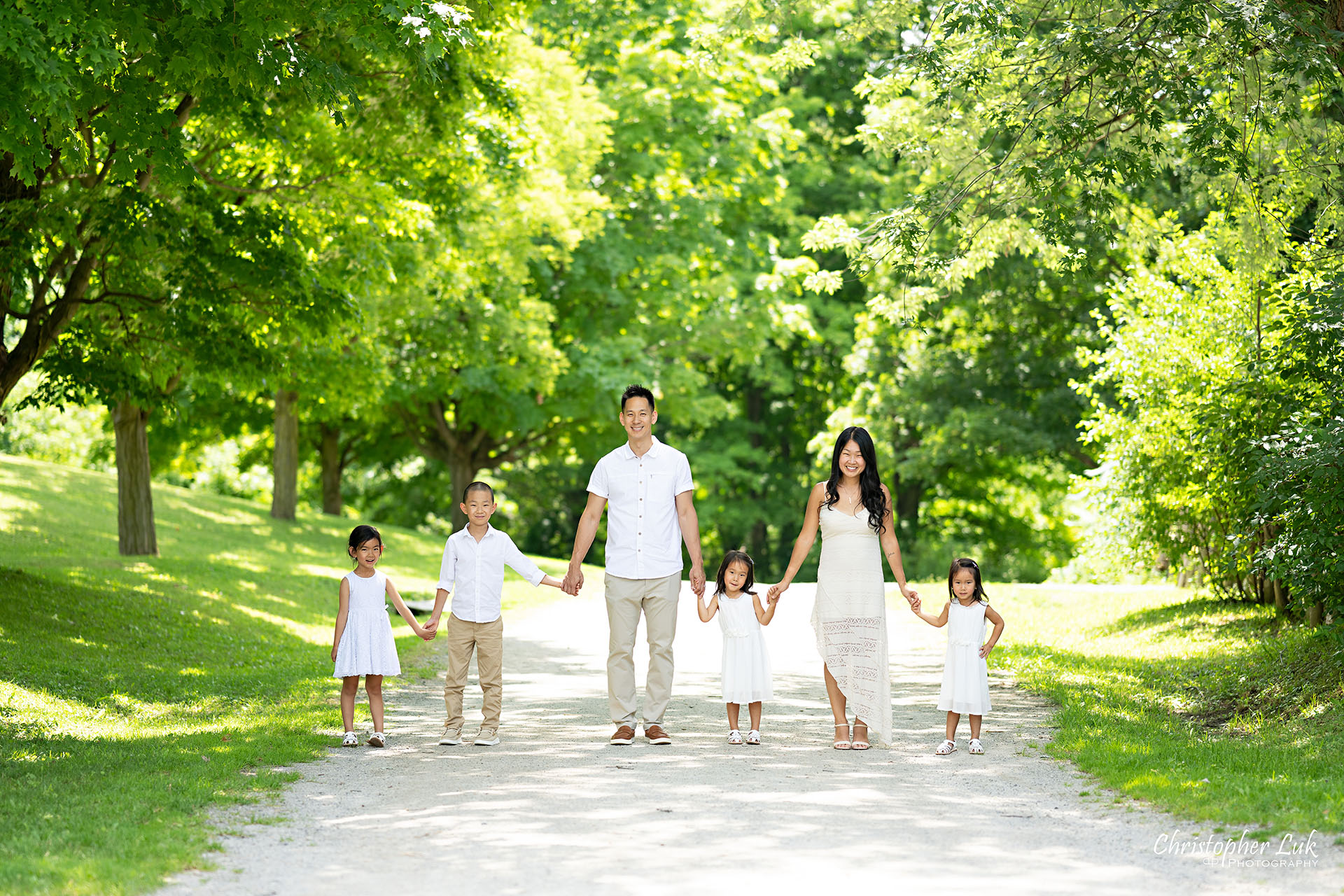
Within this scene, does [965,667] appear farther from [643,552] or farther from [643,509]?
[643,509]

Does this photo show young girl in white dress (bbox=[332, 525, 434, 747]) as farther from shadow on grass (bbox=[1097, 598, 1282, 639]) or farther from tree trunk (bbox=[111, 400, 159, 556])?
tree trunk (bbox=[111, 400, 159, 556])

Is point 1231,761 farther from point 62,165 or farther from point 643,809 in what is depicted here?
point 62,165

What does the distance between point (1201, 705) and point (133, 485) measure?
15619mm

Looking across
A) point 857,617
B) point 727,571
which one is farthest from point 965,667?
point 727,571

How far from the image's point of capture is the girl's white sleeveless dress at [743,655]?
8656mm

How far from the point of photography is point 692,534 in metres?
8.42

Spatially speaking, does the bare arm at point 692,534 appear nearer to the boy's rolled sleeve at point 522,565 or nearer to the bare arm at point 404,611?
the boy's rolled sleeve at point 522,565

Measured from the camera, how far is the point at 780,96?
3250cm

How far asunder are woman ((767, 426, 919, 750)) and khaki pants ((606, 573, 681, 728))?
732 millimetres

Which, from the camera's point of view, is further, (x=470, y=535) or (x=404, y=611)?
(x=470, y=535)

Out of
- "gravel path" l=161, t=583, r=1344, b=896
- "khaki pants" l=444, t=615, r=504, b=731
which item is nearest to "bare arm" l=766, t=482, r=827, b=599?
"gravel path" l=161, t=583, r=1344, b=896

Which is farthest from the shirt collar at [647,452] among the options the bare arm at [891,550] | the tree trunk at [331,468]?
the tree trunk at [331,468]

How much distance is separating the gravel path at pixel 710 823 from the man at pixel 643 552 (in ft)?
1.29

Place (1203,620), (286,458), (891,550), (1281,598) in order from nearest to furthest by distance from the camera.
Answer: (891,550) < (1281,598) < (1203,620) < (286,458)
